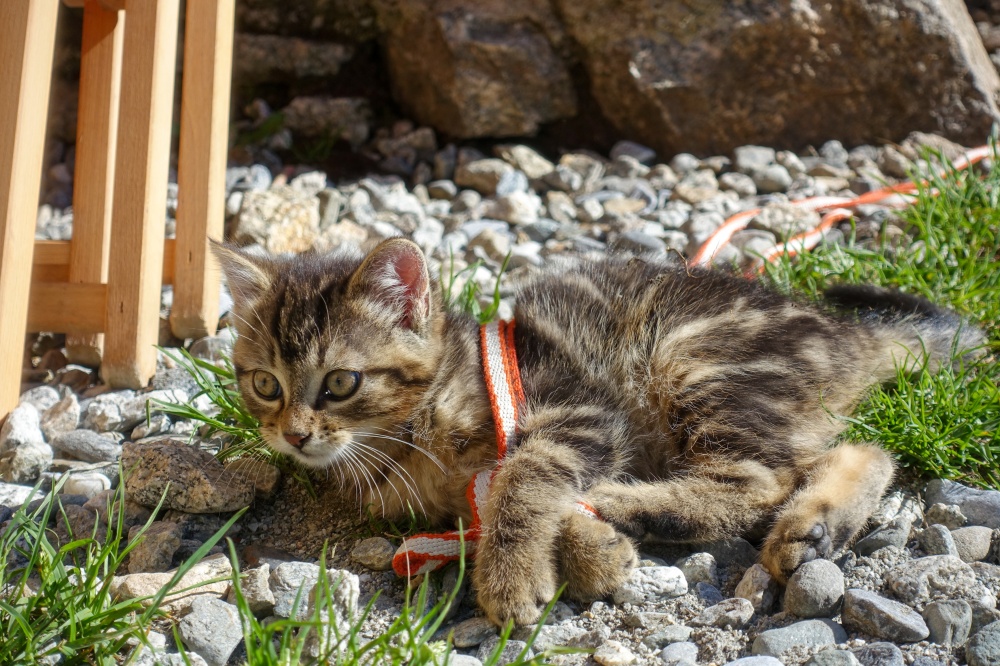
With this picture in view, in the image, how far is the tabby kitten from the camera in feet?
7.10

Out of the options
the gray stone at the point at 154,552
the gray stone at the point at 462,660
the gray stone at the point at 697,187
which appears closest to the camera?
the gray stone at the point at 462,660

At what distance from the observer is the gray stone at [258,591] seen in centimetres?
196

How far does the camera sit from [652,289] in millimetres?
2652

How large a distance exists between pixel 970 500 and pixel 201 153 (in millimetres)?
2625

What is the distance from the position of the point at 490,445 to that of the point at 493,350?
268 millimetres

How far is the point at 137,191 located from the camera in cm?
292

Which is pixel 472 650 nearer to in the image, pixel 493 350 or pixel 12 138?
pixel 493 350

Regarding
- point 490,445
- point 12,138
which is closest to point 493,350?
point 490,445

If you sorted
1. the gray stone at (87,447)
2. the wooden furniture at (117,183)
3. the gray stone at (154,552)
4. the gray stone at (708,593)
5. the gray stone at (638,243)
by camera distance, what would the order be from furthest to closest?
the gray stone at (638,243) → the gray stone at (87,447) → the wooden furniture at (117,183) → the gray stone at (154,552) → the gray stone at (708,593)

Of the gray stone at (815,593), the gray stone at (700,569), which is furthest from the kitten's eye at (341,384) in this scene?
the gray stone at (815,593)

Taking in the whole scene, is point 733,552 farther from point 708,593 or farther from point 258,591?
point 258,591

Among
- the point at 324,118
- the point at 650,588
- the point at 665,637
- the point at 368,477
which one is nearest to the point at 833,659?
the point at 665,637

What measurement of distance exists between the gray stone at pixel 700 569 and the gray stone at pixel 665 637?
0.20 meters

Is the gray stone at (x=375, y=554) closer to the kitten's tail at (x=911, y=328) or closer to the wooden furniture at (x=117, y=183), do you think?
the wooden furniture at (x=117, y=183)
